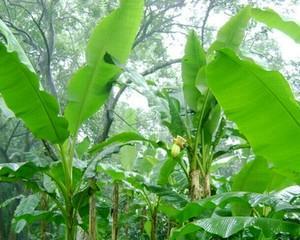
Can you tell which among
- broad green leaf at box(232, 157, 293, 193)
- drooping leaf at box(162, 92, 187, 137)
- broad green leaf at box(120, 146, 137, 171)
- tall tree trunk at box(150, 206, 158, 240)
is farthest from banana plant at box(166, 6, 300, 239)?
broad green leaf at box(120, 146, 137, 171)

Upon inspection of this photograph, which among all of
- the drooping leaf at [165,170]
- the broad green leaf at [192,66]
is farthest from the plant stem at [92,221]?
the broad green leaf at [192,66]

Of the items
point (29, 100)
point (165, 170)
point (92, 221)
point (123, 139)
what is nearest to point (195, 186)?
point (165, 170)

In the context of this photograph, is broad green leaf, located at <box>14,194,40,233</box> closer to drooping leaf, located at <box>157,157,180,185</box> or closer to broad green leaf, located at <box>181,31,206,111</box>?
drooping leaf, located at <box>157,157,180,185</box>

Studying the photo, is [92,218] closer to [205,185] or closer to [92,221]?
[92,221]

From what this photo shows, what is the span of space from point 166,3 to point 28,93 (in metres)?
7.02

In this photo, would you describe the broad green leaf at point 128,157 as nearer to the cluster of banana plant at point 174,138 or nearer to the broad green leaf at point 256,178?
the cluster of banana plant at point 174,138

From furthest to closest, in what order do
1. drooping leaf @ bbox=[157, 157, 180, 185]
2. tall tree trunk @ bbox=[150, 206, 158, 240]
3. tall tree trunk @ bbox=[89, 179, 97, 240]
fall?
tall tree trunk @ bbox=[150, 206, 158, 240] → drooping leaf @ bbox=[157, 157, 180, 185] → tall tree trunk @ bbox=[89, 179, 97, 240]

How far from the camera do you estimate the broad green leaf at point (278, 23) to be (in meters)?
2.55

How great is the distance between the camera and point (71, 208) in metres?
2.95

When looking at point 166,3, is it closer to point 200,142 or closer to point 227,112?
point 200,142

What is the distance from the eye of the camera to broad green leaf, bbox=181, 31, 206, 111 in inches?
117

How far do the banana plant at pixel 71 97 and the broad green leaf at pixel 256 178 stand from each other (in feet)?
2.95

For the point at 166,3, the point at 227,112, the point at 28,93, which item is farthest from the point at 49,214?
the point at 166,3

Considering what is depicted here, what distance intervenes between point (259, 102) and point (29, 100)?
127cm
